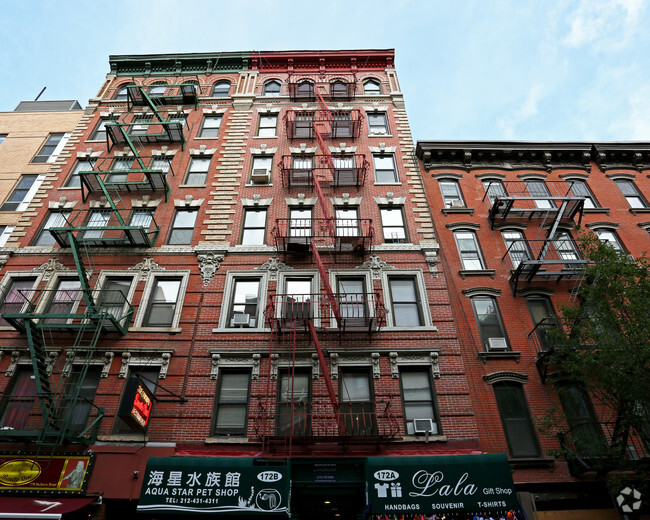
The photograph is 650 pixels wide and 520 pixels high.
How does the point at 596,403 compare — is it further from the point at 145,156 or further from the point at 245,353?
the point at 145,156

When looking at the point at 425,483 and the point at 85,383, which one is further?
the point at 85,383

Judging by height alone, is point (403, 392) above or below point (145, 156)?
below

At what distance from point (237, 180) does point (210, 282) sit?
552 cm

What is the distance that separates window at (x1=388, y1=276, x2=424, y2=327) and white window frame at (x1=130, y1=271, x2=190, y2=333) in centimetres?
740

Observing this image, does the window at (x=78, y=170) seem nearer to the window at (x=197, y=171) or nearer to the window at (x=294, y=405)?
the window at (x=197, y=171)

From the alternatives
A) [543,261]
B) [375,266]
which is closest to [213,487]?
[375,266]

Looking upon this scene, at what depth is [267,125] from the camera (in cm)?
2222

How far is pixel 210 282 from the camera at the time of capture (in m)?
15.9

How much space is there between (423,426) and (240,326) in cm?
665

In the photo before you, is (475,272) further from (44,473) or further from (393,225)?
(44,473)

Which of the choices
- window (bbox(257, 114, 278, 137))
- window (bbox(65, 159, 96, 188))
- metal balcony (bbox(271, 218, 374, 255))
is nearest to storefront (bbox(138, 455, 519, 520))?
metal balcony (bbox(271, 218, 374, 255))

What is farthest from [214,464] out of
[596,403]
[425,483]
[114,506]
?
[596,403]

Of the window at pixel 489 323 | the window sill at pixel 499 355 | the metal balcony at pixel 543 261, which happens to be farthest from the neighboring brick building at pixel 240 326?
the metal balcony at pixel 543 261

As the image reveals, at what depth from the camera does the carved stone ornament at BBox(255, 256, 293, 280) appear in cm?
1602
